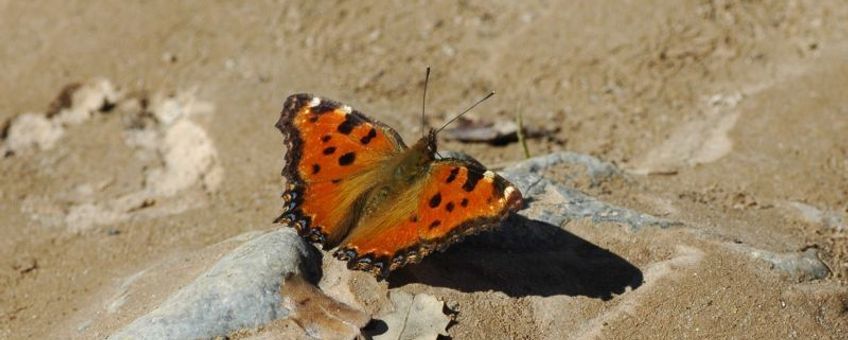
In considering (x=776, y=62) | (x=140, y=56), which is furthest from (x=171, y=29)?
(x=776, y=62)

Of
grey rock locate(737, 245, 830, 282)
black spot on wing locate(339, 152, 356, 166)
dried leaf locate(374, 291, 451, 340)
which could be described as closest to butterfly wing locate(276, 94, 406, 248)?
black spot on wing locate(339, 152, 356, 166)

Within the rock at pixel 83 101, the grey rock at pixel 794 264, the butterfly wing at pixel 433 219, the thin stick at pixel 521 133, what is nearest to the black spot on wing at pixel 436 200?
the butterfly wing at pixel 433 219

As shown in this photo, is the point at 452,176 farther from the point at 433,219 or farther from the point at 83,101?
the point at 83,101

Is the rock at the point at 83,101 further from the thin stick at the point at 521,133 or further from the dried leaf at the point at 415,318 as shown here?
the dried leaf at the point at 415,318

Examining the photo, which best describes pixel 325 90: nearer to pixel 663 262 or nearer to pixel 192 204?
pixel 192 204

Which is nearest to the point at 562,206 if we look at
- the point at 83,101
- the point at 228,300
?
the point at 228,300

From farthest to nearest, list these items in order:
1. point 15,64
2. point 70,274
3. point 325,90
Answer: point 15,64 < point 325,90 < point 70,274
